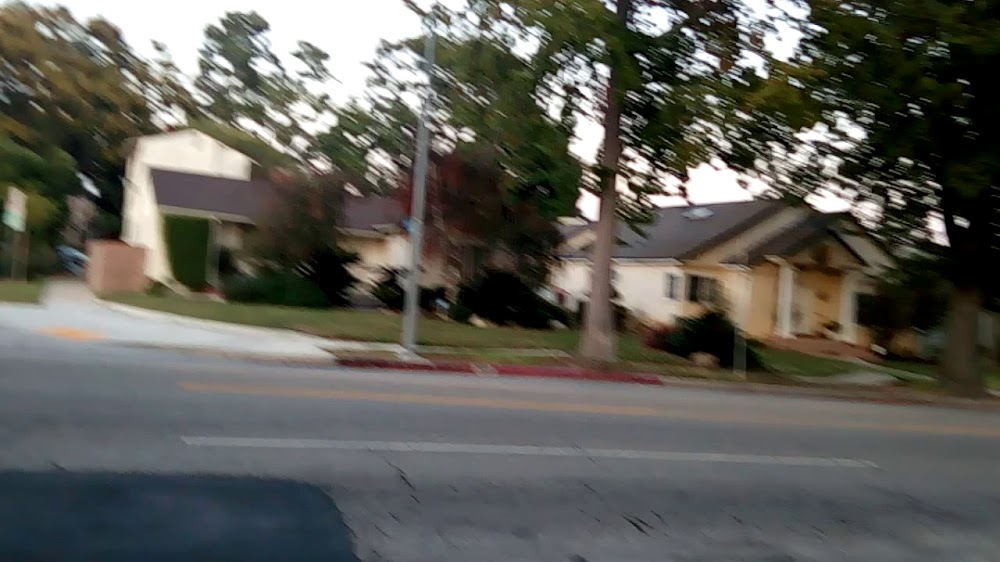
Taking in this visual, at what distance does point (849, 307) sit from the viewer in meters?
36.2

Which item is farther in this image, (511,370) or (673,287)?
(673,287)

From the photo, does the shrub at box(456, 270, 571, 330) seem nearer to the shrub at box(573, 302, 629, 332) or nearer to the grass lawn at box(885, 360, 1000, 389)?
the shrub at box(573, 302, 629, 332)

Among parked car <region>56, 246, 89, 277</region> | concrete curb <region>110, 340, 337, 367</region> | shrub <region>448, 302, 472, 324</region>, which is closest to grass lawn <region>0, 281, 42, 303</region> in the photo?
concrete curb <region>110, 340, 337, 367</region>

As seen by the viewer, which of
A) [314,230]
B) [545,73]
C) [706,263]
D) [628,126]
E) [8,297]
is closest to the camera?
[545,73]

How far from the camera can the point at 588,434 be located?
440 inches

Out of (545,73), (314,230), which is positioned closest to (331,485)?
(545,73)

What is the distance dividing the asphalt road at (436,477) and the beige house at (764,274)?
68.7 ft

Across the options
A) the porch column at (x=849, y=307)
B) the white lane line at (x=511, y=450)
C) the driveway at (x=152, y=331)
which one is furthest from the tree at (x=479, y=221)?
the white lane line at (x=511, y=450)

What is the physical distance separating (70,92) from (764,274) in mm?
33648

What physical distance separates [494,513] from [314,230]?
23005 millimetres

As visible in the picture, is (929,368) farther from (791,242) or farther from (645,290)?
(645,290)

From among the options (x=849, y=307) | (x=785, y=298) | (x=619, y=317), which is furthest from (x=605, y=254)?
(x=849, y=307)

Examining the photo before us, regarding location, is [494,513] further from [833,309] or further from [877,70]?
[833,309]

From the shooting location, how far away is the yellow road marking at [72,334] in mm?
18469
